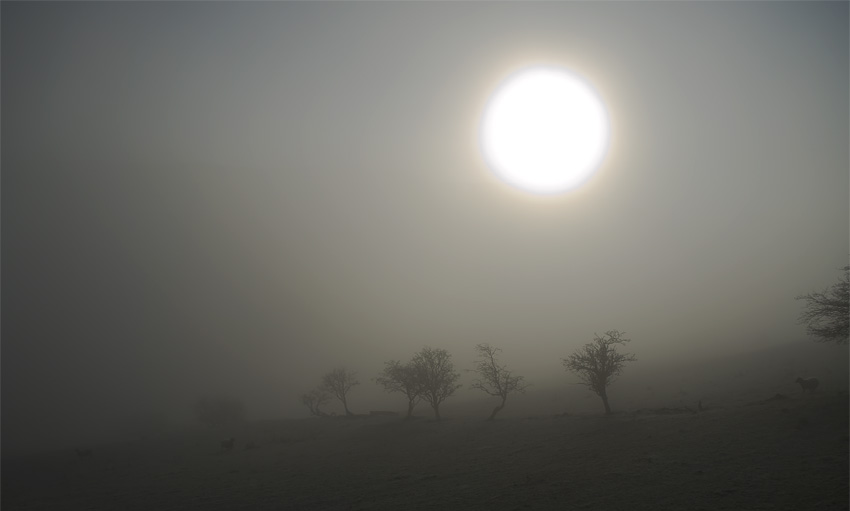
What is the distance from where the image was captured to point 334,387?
84.1 meters

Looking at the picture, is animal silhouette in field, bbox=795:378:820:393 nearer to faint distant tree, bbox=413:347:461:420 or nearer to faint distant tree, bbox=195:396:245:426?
faint distant tree, bbox=413:347:461:420

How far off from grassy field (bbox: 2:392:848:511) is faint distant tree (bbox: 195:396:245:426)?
47.5 meters

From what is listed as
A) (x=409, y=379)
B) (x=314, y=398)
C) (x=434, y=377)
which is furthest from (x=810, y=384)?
(x=314, y=398)

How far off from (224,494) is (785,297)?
238m

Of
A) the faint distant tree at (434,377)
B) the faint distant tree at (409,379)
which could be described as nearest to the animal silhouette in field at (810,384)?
the faint distant tree at (434,377)

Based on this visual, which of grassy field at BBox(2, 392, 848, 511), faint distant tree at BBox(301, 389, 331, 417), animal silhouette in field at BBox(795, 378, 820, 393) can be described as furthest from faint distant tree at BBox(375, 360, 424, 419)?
animal silhouette in field at BBox(795, 378, 820, 393)

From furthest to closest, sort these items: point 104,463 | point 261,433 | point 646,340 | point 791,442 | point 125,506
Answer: point 646,340, point 261,433, point 104,463, point 125,506, point 791,442

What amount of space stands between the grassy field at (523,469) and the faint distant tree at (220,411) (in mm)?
47469

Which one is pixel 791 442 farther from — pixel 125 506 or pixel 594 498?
pixel 125 506

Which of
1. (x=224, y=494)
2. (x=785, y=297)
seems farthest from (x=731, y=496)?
(x=785, y=297)

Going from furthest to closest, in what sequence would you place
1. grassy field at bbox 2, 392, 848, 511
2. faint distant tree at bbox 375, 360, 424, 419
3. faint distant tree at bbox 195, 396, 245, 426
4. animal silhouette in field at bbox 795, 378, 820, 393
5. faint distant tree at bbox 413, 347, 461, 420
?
faint distant tree at bbox 195, 396, 245, 426 → faint distant tree at bbox 375, 360, 424, 419 → faint distant tree at bbox 413, 347, 461, 420 → animal silhouette in field at bbox 795, 378, 820, 393 → grassy field at bbox 2, 392, 848, 511

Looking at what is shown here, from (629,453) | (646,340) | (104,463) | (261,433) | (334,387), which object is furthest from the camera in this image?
(646,340)

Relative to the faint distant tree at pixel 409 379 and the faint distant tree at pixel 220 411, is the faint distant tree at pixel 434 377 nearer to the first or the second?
the faint distant tree at pixel 409 379

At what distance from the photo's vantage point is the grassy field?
82.3 ft
